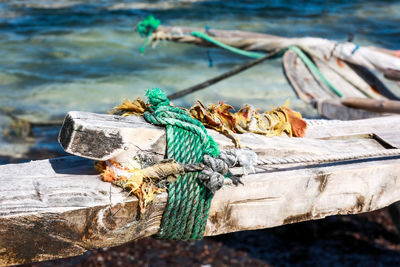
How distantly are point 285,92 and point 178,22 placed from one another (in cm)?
466

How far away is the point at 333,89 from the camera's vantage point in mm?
5332

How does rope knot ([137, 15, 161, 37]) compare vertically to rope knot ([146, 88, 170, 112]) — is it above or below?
below

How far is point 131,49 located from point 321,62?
529 centimetres

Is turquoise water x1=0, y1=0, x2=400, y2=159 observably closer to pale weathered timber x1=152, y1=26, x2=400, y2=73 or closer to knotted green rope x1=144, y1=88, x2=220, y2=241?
pale weathered timber x1=152, y1=26, x2=400, y2=73

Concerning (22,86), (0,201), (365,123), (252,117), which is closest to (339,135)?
(365,123)

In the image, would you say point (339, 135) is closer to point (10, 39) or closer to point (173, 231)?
point (173, 231)

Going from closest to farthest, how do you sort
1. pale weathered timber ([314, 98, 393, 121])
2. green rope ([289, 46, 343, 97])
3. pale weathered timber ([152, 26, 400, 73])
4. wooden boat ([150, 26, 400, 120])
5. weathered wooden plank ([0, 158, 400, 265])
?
weathered wooden plank ([0, 158, 400, 265])
pale weathered timber ([314, 98, 393, 121])
pale weathered timber ([152, 26, 400, 73])
wooden boat ([150, 26, 400, 120])
green rope ([289, 46, 343, 97])

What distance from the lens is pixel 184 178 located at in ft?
5.87

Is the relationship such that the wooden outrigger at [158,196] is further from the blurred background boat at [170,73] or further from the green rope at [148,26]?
the green rope at [148,26]

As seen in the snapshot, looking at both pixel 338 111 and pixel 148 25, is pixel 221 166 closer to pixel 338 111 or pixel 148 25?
pixel 338 111

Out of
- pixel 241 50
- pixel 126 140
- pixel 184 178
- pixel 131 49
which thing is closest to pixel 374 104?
pixel 241 50

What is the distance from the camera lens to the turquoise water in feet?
24.8

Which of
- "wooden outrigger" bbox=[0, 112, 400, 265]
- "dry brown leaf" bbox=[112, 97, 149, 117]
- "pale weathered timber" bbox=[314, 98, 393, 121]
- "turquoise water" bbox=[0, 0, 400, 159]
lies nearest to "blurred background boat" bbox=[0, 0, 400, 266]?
"turquoise water" bbox=[0, 0, 400, 159]

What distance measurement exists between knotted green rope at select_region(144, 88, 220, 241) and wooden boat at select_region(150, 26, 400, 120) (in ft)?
10.6
